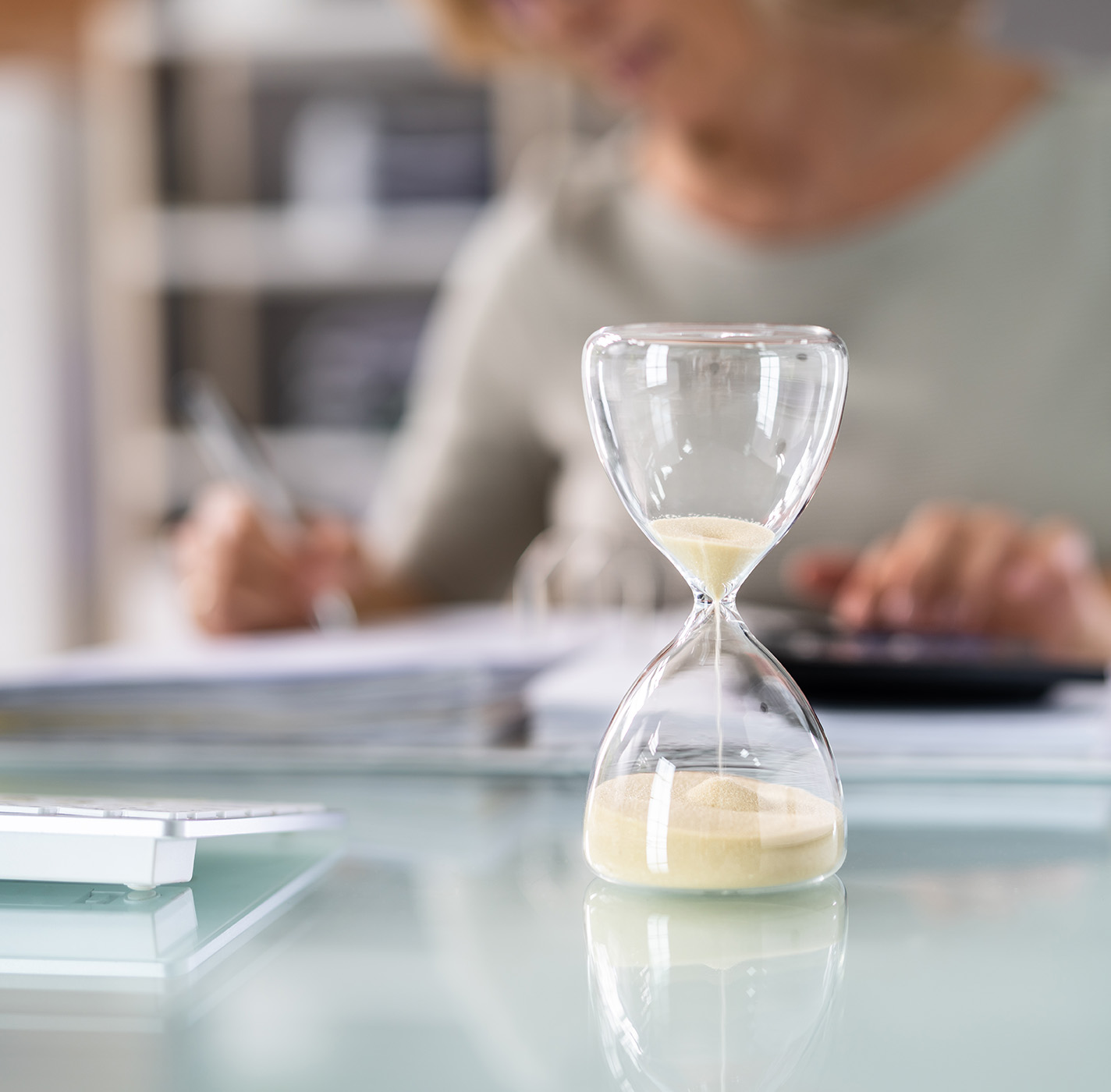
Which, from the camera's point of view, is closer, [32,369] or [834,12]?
[834,12]

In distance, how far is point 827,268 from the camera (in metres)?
1.31

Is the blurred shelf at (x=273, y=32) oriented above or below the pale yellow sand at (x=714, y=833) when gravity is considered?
above

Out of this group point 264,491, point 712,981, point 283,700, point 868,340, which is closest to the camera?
point 712,981

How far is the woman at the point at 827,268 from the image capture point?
49.3 inches

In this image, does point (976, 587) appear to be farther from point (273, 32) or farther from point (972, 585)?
point (273, 32)

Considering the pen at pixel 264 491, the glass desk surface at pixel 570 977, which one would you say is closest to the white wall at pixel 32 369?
the pen at pixel 264 491

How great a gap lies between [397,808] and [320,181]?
217 centimetres

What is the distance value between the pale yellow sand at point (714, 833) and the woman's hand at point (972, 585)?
0.48m

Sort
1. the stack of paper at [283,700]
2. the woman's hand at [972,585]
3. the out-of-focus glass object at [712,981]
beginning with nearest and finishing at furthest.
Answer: the out-of-focus glass object at [712,981], the stack of paper at [283,700], the woman's hand at [972,585]

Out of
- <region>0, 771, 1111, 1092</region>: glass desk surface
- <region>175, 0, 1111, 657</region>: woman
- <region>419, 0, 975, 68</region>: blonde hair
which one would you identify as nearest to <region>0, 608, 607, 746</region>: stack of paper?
<region>0, 771, 1111, 1092</region>: glass desk surface

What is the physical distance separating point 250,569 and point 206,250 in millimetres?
1771

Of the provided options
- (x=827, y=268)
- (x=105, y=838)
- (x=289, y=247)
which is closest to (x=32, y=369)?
(x=289, y=247)

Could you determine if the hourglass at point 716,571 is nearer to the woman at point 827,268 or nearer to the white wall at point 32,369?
the woman at point 827,268

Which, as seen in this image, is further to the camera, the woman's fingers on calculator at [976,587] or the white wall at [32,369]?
the white wall at [32,369]
